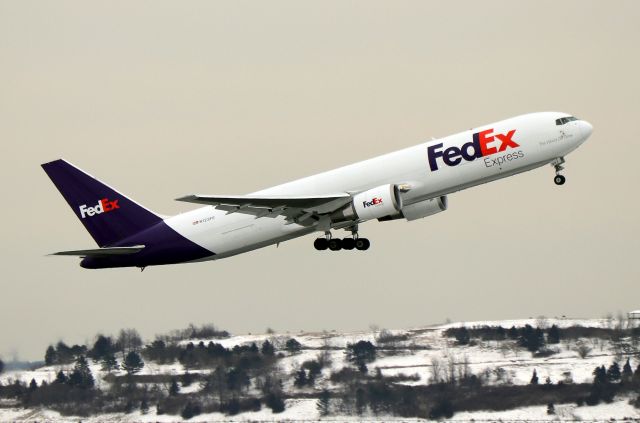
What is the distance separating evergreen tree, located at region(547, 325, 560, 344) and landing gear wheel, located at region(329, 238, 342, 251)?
72.5m

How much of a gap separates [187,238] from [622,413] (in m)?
61.8

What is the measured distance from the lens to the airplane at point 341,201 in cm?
7450

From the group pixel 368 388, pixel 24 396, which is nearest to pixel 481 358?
pixel 368 388

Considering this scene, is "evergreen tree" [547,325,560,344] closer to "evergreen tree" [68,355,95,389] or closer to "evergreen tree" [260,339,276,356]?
"evergreen tree" [260,339,276,356]

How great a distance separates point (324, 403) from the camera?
130000 millimetres

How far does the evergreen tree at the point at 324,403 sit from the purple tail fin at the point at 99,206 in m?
49.9

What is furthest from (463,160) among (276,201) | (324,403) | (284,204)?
(324,403)

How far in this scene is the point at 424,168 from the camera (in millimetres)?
74812

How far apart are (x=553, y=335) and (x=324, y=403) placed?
1227 inches

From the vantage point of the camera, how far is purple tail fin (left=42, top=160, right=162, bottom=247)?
83.1 m

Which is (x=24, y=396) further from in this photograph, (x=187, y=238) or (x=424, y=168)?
(x=424, y=168)

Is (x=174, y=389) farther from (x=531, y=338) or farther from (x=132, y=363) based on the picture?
(x=531, y=338)

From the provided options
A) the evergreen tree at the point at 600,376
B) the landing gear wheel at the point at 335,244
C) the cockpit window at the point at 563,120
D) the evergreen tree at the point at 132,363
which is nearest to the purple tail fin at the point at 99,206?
the landing gear wheel at the point at 335,244

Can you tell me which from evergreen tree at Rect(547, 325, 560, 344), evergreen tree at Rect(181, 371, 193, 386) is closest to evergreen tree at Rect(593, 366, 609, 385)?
evergreen tree at Rect(547, 325, 560, 344)
